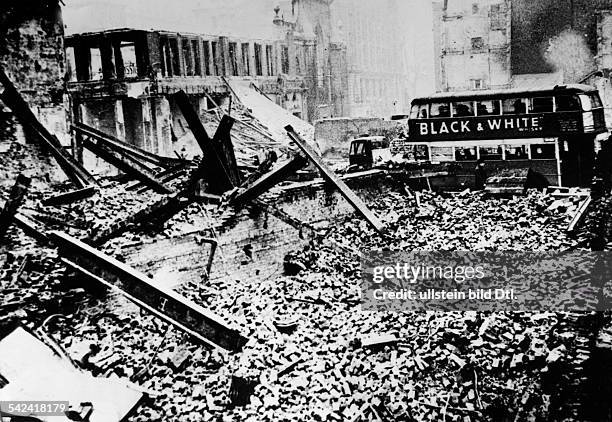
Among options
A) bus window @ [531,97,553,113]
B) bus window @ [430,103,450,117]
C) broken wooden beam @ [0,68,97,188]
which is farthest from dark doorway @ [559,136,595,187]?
broken wooden beam @ [0,68,97,188]

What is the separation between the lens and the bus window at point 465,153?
324 inches

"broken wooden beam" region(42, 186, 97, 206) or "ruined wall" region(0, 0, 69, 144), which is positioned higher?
"ruined wall" region(0, 0, 69, 144)

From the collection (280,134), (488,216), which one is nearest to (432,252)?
(488,216)

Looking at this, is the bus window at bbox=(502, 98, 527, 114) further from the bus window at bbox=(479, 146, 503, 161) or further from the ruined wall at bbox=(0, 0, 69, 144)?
the ruined wall at bbox=(0, 0, 69, 144)

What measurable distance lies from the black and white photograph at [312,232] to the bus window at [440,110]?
3 centimetres

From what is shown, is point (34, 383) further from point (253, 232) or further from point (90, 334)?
point (253, 232)

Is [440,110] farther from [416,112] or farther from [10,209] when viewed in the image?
[10,209]

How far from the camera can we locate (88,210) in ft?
22.8

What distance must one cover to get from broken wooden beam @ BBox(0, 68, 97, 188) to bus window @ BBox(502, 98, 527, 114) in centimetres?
677

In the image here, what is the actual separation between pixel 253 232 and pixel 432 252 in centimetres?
259

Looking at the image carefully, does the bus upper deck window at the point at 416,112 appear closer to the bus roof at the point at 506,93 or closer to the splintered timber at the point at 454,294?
the bus roof at the point at 506,93

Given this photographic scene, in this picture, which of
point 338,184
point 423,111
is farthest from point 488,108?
point 338,184

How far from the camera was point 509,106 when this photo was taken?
805 cm

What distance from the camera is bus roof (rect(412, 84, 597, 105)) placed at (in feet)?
24.4
